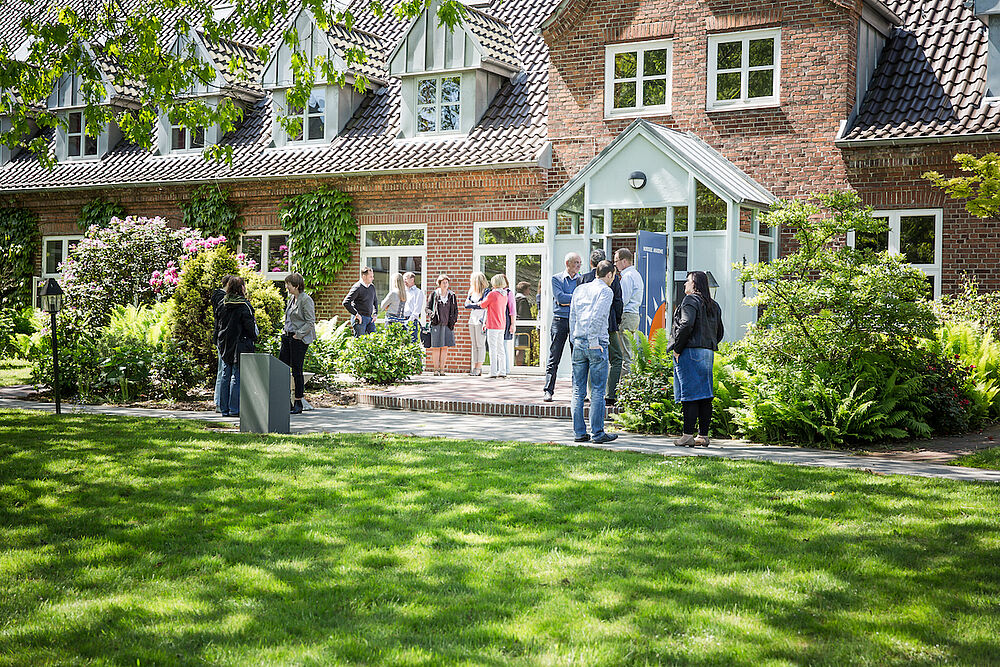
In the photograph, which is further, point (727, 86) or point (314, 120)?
point (314, 120)

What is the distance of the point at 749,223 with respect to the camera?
53.7ft

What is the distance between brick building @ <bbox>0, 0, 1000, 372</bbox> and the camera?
53.0 feet

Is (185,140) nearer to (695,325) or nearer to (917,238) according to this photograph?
(917,238)

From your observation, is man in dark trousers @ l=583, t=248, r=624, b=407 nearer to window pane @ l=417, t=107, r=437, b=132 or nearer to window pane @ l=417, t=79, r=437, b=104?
window pane @ l=417, t=107, r=437, b=132

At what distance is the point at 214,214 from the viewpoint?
2298cm

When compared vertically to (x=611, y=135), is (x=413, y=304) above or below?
below

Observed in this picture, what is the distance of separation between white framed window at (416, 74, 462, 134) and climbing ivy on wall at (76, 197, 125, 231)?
8653 millimetres

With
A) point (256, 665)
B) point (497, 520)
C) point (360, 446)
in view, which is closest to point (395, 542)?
point (497, 520)

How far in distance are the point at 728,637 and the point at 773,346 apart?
22.9 feet

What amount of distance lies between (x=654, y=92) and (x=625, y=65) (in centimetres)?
82

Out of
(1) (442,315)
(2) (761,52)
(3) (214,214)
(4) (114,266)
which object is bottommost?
(1) (442,315)

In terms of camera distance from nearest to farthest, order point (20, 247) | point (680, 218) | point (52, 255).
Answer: point (680, 218) < point (20, 247) < point (52, 255)

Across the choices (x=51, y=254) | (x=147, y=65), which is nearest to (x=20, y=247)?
(x=51, y=254)

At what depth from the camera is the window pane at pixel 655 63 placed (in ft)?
60.3
